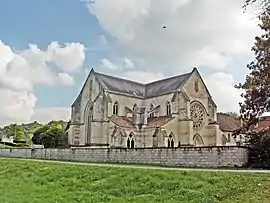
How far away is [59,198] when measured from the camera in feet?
46.2

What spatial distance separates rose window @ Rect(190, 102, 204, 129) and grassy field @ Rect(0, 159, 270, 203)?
40.5 m

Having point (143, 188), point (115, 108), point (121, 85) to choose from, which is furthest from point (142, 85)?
point (143, 188)

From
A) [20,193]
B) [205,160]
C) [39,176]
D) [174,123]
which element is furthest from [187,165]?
[174,123]

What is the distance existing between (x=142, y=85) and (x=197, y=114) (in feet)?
46.7

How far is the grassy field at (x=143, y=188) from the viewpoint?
13.2 meters

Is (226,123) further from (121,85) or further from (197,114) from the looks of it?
(121,85)

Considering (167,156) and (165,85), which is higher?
(165,85)

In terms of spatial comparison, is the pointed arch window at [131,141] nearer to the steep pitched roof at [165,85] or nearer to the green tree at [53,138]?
the steep pitched roof at [165,85]

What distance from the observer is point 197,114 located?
60.5 metres

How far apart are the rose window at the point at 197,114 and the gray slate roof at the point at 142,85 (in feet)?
13.7

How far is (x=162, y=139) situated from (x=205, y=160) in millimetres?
26298

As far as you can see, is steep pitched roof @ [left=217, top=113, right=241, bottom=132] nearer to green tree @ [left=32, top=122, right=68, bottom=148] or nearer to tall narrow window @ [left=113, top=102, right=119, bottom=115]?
tall narrow window @ [left=113, top=102, right=119, bottom=115]

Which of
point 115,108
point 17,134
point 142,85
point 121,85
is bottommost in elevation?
point 17,134

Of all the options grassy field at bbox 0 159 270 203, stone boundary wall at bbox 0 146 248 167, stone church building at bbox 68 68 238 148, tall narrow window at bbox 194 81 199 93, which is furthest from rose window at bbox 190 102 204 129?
grassy field at bbox 0 159 270 203
